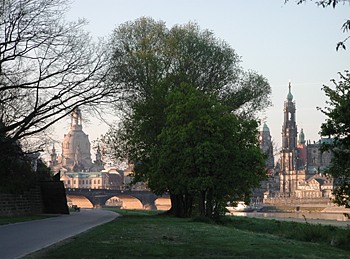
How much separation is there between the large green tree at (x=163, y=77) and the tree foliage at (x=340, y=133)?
18.7 m

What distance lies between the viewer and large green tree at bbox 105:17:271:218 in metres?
46.8

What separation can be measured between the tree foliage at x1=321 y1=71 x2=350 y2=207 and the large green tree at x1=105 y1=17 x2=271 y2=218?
61.2ft

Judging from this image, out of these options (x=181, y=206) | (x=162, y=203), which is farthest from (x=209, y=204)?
(x=162, y=203)

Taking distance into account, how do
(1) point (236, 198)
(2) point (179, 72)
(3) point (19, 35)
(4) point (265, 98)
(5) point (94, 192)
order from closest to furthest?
(3) point (19, 35) → (1) point (236, 198) → (2) point (179, 72) → (4) point (265, 98) → (5) point (94, 192)

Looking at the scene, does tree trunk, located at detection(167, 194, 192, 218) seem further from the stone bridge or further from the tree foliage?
the stone bridge

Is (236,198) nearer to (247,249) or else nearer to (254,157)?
(254,157)

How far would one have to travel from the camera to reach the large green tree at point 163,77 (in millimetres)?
46750

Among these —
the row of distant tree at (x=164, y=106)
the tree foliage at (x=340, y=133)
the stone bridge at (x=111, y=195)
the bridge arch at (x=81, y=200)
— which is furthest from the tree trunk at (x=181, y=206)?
the stone bridge at (x=111, y=195)

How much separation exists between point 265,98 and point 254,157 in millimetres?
13433

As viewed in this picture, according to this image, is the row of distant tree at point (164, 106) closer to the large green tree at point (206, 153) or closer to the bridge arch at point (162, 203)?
the large green tree at point (206, 153)

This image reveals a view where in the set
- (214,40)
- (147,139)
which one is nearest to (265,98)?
(214,40)

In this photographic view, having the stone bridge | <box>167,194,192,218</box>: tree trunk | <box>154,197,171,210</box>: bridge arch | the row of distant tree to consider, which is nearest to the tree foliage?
the row of distant tree

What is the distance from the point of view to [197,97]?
1650 inches

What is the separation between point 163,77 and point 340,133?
1073 inches
